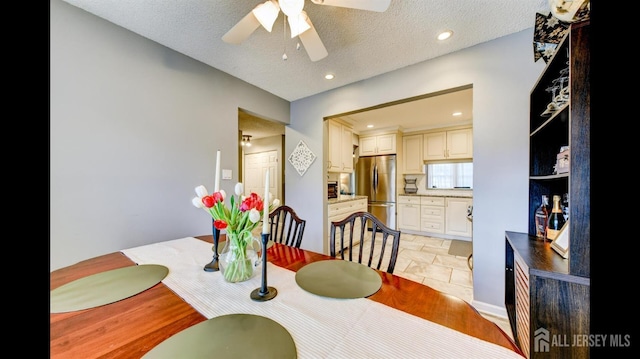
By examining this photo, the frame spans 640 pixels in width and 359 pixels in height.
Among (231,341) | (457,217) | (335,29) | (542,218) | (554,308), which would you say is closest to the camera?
(231,341)

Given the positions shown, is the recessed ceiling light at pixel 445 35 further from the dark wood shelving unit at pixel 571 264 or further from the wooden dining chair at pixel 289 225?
the wooden dining chair at pixel 289 225

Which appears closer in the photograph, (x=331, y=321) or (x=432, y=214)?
(x=331, y=321)

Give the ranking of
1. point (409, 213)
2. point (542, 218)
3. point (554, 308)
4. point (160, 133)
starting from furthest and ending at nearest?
point (409, 213), point (160, 133), point (542, 218), point (554, 308)

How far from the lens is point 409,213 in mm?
4430

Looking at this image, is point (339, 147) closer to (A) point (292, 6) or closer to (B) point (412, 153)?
(B) point (412, 153)

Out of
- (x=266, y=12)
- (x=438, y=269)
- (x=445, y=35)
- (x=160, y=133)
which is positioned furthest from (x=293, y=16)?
(x=438, y=269)

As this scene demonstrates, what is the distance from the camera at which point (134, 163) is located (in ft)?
5.75

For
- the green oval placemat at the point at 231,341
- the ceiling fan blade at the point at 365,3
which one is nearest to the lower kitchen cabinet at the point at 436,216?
the ceiling fan blade at the point at 365,3

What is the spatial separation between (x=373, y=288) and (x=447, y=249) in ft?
10.5

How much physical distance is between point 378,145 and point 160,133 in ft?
12.4

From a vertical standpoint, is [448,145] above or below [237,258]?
above

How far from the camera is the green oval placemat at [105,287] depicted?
808 millimetres

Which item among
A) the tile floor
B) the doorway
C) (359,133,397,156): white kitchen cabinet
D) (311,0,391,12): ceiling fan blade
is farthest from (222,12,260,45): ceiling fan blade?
(359,133,397,156): white kitchen cabinet
